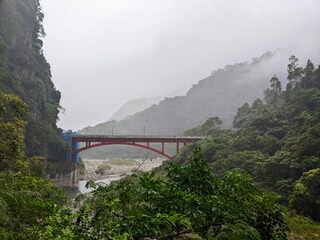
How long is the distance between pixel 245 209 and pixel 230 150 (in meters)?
28.4

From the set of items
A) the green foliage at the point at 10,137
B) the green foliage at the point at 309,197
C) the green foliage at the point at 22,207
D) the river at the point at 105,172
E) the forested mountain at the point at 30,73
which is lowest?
the river at the point at 105,172

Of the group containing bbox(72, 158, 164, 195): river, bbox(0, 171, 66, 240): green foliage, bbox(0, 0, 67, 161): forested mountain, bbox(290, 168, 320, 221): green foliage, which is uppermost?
bbox(0, 0, 67, 161): forested mountain

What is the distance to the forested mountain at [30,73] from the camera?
110 ft

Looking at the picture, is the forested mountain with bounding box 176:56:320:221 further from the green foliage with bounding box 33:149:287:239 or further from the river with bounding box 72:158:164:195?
the green foliage with bounding box 33:149:287:239

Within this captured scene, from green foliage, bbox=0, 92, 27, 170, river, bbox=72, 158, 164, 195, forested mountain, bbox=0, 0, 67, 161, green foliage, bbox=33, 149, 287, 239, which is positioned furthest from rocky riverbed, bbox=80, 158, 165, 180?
green foliage, bbox=33, 149, 287, 239

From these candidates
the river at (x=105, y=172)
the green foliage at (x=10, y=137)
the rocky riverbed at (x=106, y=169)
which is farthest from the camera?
the rocky riverbed at (x=106, y=169)

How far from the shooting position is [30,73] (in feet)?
132

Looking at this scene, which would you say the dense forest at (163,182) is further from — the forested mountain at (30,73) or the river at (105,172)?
the river at (105,172)

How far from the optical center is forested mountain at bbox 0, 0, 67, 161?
33500 mm

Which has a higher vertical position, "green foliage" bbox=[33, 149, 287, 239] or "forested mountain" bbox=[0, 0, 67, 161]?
"forested mountain" bbox=[0, 0, 67, 161]

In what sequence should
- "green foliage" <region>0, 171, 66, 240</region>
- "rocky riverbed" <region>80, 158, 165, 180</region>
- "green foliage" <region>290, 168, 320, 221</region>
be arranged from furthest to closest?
"rocky riverbed" <region>80, 158, 165, 180</region> < "green foliage" <region>290, 168, 320, 221</region> < "green foliage" <region>0, 171, 66, 240</region>

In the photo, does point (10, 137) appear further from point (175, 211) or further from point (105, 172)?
point (105, 172)

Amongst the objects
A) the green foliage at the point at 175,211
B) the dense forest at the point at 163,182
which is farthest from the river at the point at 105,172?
the green foliage at the point at 175,211

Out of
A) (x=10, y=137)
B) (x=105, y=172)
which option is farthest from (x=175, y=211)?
(x=105, y=172)
